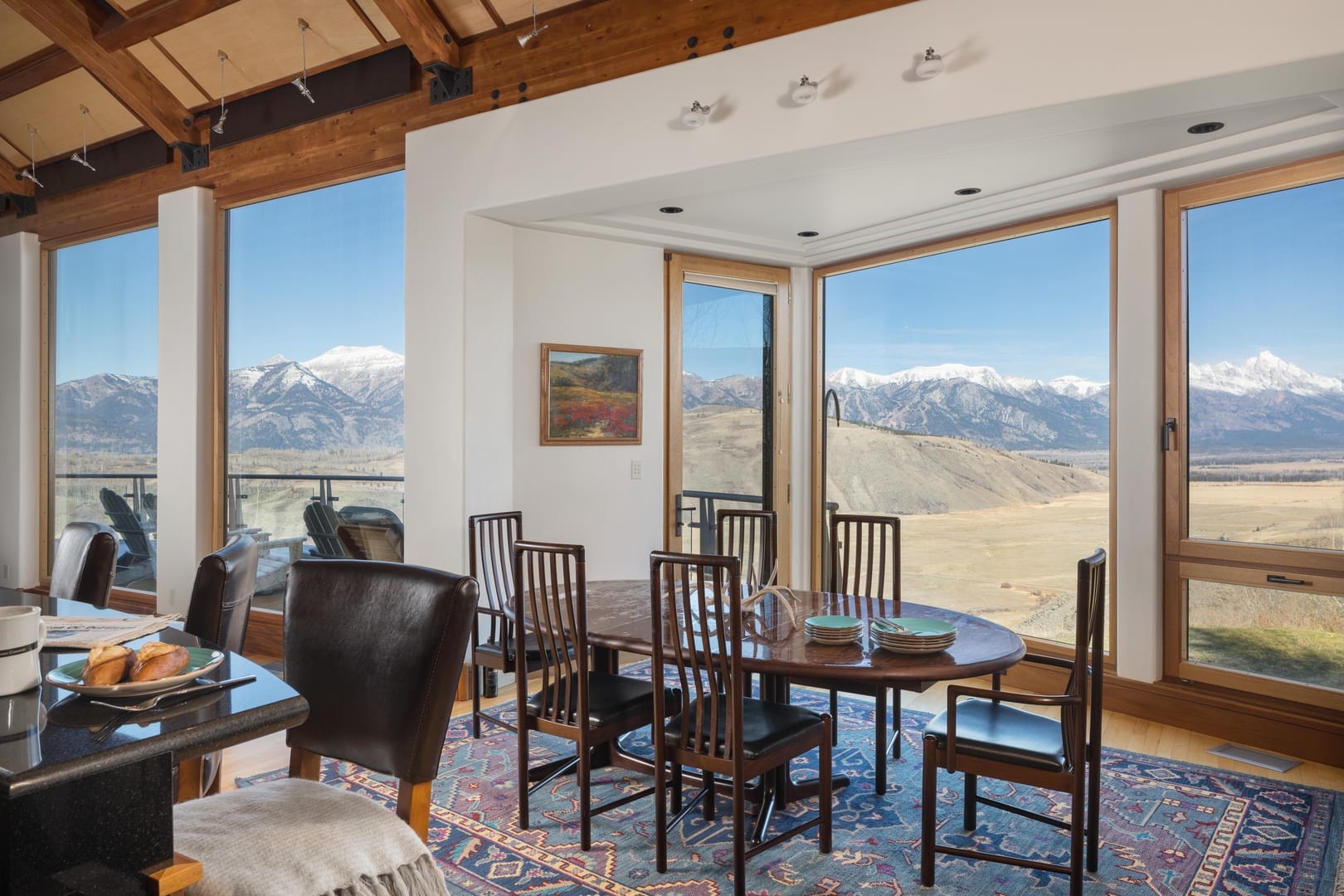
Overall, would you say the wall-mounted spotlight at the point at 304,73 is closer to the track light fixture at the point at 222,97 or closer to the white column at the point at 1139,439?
the track light fixture at the point at 222,97

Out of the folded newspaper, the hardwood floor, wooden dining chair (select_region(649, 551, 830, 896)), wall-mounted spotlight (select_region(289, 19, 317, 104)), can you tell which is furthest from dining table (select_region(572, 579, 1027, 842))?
wall-mounted spotlight (select_region(289, 19, 317, 104))

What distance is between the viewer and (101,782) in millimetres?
1112

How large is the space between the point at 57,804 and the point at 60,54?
645cm

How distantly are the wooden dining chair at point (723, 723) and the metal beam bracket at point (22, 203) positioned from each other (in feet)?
23.2

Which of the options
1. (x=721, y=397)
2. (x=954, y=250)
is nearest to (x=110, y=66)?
(x=721, y=397)

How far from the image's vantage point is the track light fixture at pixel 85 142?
628 centimetres

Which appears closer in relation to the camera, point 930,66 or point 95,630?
point 95,630

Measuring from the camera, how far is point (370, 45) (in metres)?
4.92

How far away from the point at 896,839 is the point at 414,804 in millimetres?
1893

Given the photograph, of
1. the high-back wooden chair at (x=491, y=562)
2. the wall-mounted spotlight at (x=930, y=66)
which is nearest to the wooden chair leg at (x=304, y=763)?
the high-back wooden chair at (x=491, y=562)

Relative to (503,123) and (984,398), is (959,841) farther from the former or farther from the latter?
(503,123)

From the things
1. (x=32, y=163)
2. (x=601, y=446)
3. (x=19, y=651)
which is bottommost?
(x=19, y=651)

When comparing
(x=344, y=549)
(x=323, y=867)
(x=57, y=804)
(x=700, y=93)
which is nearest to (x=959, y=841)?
(x=323, y=867)

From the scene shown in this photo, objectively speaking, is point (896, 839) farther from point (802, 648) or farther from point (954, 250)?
point (954, 250)
